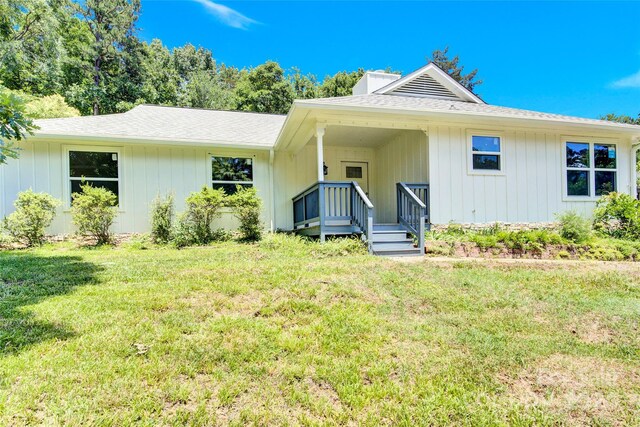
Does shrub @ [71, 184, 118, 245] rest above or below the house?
below

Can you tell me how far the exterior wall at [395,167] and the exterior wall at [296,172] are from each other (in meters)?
0.99

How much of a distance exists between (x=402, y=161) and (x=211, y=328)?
7635mm

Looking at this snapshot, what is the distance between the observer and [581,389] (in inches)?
97.7

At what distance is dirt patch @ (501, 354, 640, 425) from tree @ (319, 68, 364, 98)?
85.7ft

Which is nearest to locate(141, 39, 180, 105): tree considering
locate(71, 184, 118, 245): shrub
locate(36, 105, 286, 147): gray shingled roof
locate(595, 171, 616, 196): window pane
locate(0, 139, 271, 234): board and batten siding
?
locate(36, 105, 286, 147): gray shingled roof

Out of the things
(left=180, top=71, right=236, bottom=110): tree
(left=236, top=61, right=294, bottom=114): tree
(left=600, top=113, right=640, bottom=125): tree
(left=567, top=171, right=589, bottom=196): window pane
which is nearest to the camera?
(left=567, top=171, right=589, bottom=196): window pane

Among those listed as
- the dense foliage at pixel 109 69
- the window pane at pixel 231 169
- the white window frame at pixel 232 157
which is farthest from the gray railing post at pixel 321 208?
the dense foliage at pixel 109 69

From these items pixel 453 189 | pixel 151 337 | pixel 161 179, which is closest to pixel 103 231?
pixel 161 179

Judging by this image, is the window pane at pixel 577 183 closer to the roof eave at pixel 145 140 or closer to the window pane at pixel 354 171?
the window pane at pixel 354 171

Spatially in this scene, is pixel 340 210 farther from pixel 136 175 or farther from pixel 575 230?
pixel 136 175

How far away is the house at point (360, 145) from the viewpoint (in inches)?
307

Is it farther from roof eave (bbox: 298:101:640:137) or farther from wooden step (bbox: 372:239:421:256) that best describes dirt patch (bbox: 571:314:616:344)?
roof eave (bbox: 298:101:640:137)

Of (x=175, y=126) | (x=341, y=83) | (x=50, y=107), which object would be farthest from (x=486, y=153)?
(x=341, y=83)

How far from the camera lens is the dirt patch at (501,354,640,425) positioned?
7.43ft
